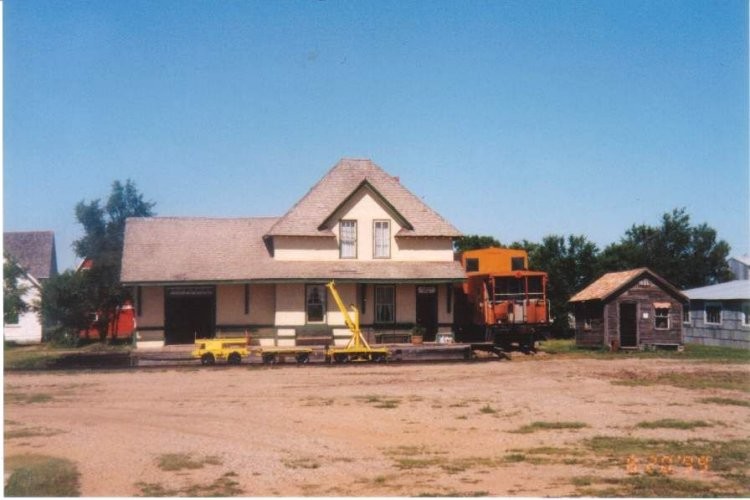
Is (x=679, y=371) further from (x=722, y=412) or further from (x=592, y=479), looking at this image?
(x=592, y=479)

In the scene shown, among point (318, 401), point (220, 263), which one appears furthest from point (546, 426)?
point (220, 263)

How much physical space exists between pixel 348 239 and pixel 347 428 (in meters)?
18.9

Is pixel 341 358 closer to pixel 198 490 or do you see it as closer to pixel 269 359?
pixel 269 359

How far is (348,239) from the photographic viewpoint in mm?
32219

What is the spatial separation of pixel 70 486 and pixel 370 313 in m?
22.2

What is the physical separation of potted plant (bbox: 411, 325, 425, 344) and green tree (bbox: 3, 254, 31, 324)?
20077 millimetres

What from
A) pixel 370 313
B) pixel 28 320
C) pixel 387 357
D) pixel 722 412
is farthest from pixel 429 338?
pixel 28 320

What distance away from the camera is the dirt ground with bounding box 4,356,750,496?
10.0m

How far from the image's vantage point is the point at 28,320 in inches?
1746

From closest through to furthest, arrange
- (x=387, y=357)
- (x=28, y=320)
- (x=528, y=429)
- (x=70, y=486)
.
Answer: (x=70, y=486) → (x=528, y=429) → (x=387, y=357) → (x=28, y=320)

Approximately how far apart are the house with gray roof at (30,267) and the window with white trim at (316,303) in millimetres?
17757

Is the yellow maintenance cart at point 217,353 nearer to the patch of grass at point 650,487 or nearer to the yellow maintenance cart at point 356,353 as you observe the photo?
the yellow maintenance cart at point 356,353

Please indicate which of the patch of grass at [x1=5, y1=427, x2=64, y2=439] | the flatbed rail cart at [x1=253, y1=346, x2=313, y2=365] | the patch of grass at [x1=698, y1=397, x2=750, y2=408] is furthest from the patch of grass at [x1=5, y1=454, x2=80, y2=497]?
the flatbed rail cart at [x1=253, y1=346, x2=313, y2=365]

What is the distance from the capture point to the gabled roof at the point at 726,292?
35.5 m
